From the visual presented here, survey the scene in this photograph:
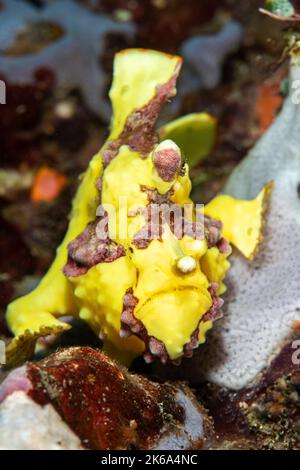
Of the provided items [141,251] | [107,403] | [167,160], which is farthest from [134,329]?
[167,160]

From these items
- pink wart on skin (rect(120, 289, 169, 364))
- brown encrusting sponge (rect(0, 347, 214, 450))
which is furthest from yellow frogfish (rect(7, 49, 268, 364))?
brown encrusting sponge (rect(0, 347, 214, 450))

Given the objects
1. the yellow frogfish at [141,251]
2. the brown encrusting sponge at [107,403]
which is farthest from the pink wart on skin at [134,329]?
the brown encrusting sponge at [107,403]

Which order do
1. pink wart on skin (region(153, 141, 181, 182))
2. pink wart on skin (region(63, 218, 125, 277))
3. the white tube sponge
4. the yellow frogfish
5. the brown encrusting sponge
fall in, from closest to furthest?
the brown encrusting sponge → the yellow frogfish → pink wart on skin (region(153, 141, 181, 182)) → pink wart on skin (region(63, 218, 125, 277)) → the white tube sponge

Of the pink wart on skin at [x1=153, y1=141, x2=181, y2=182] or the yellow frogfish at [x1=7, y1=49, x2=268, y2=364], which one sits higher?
the pink wart on skin at [x1=153, y1=141, x2=181, y2=182]

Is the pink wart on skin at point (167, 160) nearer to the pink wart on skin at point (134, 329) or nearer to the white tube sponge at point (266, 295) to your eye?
the pink wart on skin at point (134, 329)

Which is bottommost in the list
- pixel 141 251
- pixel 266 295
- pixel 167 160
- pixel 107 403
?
pixel 266 295

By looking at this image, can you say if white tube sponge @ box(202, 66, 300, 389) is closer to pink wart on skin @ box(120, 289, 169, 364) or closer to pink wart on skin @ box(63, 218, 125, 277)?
pink wart on skin @ box(120, 289, 169, 364)

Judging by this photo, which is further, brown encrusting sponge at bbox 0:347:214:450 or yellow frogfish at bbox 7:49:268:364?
yellow frogfish at bbox 7:49:268:364

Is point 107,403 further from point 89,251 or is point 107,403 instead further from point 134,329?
point 89,251
